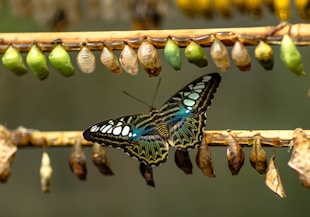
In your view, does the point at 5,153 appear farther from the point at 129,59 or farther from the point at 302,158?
the point at 302,158

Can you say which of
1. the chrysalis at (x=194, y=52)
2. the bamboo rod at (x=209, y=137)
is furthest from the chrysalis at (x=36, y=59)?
the chrysalis at (x=194, y=52)

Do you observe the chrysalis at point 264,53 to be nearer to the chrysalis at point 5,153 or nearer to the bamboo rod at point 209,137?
the bamboo rod at point 209,137

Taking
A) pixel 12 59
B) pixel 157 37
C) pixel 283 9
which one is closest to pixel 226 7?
pixel 283 9

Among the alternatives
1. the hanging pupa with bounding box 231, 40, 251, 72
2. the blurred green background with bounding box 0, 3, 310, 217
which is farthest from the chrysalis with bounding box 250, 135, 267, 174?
the blurred green background with bounding box 0, 3, 310, 217

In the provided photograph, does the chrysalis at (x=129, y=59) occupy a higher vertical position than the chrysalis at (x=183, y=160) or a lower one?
higher

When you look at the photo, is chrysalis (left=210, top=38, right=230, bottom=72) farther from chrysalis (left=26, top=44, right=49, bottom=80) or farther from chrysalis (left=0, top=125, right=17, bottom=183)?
chrysalis (left=0, top=125, right=17, bottom=183)

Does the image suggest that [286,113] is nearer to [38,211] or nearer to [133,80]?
[133,80]

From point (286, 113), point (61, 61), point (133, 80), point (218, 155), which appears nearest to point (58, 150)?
point (133, 80)
